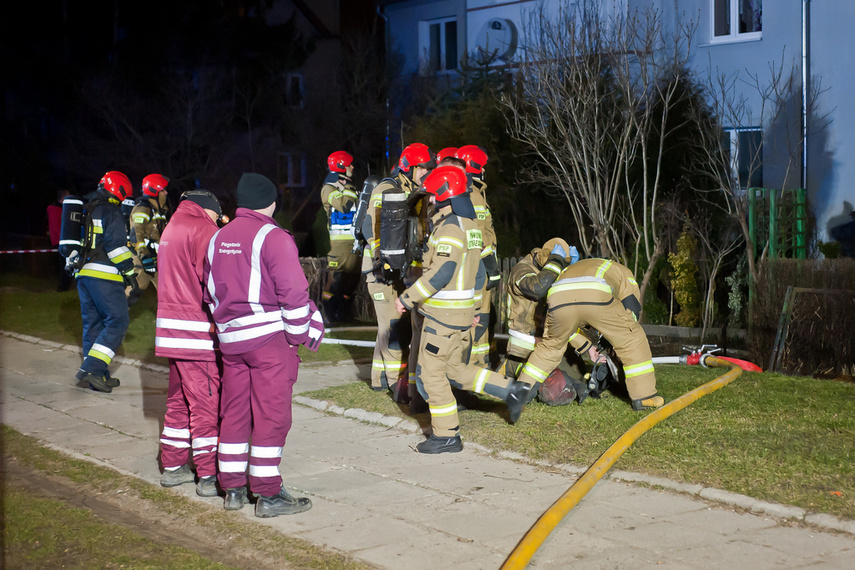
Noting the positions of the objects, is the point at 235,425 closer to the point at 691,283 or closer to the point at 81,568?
the point at 81,568

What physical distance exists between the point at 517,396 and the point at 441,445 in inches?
30.0

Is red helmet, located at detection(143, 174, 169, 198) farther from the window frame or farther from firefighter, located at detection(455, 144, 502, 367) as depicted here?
the window frame

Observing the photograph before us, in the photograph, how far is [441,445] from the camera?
6.69 m

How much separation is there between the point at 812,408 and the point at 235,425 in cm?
490

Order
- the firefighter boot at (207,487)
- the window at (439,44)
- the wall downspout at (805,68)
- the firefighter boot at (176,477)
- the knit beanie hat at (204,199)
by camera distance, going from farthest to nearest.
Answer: the window at (439,44)
the wall downspout at (805,68)
the knit beanie hat at (204,199)
the firefighter boot at (176,477)
the firefighter boot at (207,487)

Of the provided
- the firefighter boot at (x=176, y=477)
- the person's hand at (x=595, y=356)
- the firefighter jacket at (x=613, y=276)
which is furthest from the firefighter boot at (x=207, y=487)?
the person's hand at (x=595, y=356)

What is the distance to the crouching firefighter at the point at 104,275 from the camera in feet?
29.0

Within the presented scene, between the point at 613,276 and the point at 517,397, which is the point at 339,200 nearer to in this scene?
the point at 613,276

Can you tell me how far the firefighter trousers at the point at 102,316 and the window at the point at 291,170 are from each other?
22.3 metres

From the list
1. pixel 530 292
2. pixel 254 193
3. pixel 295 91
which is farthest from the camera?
pixel 295 91

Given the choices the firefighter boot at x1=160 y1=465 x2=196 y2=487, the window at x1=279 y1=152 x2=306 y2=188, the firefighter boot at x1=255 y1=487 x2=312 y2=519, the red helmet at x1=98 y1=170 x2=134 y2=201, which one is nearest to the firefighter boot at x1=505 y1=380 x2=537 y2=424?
the firefighter boot at x1=255 y1=487 x2=312 y2=519

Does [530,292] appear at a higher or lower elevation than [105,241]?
lower

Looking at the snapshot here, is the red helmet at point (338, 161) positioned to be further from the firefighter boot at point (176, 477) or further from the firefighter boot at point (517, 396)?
the firefighter boot at point (176, 477)

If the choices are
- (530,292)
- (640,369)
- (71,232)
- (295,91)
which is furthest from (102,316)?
(295,91)
